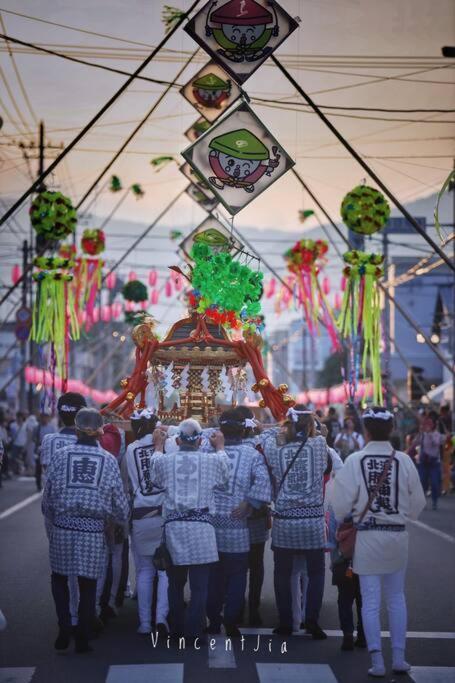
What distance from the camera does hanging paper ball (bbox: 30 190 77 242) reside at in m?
15.6

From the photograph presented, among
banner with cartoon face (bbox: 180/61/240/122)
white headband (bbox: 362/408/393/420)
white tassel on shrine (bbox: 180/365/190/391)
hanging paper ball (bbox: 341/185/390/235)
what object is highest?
banner with cartoon face (bbox: 180/61/240/122)

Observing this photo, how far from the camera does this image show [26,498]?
918 inches

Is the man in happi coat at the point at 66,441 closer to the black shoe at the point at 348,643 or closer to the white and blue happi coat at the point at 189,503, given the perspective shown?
the white and blue happi coat at the point at 189,503

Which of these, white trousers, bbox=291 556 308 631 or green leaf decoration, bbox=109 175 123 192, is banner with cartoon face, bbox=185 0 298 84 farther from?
green leaf decoration, bbox=109 175 123 192

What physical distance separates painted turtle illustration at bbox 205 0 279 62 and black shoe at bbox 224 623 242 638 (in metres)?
6.22

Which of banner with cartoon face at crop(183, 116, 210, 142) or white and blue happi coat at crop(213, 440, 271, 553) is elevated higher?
banner with cartoon face at crop(183, 116, 210, 142)

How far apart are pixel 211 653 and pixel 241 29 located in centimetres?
696

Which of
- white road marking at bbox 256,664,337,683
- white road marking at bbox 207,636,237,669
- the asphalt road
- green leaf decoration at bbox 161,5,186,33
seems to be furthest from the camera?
green leaf decoration at bbox 161,5,186,33

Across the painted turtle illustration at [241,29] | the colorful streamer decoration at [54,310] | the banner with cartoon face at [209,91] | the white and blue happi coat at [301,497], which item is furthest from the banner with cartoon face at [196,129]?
the white and blue happi coat at [301,497]

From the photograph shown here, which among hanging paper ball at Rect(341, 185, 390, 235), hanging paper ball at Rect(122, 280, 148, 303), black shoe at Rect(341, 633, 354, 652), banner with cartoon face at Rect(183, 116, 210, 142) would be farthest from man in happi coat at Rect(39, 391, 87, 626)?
hanging paper ball at Rect(122, 280, 148, 303)

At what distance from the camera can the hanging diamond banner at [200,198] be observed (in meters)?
23.4

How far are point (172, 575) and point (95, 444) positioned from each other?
1.25m

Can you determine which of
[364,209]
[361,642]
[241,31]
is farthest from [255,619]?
[364,209]

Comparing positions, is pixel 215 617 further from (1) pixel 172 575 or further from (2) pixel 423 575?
(2) pixel 423 575
